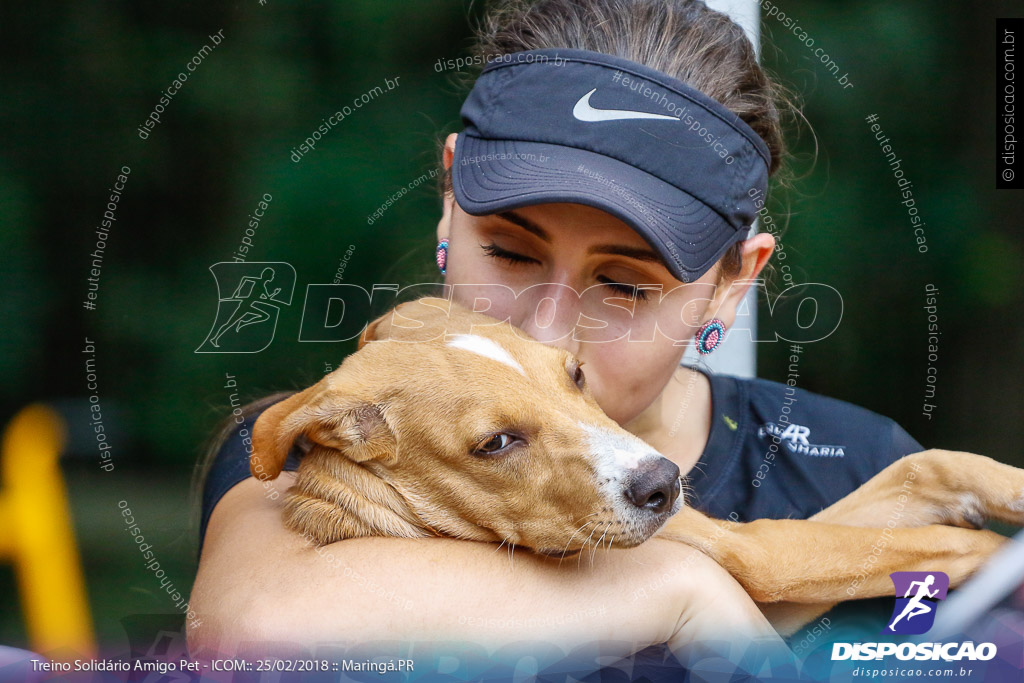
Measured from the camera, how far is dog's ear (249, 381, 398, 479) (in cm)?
207

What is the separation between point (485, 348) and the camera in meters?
2.20

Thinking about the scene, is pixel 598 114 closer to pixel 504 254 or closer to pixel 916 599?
pixel 504 254

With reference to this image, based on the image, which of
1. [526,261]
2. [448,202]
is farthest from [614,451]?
[448,202]

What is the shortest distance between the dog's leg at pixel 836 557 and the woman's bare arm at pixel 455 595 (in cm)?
13

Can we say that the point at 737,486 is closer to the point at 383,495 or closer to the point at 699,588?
the point at 699,588

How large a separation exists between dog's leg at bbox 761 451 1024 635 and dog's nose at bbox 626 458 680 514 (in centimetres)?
50

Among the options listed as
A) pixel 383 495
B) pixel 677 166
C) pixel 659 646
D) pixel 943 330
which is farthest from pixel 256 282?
pixel 943 330

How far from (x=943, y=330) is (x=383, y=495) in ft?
9.32

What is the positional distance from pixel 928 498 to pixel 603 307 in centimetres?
97

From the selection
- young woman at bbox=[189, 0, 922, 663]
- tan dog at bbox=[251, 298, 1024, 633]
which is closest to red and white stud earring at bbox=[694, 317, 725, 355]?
young woman at bbox=[189, 0, 922, 663]

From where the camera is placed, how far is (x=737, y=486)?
2.56m

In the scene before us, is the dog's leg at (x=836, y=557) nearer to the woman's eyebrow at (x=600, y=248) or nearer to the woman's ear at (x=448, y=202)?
the woman's eyebrow at (x=600, y=248)

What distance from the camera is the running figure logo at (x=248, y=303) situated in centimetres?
344

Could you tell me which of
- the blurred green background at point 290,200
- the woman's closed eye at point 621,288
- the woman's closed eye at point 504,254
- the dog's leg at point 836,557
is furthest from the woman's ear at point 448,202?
the blurred green background at point 290,200
